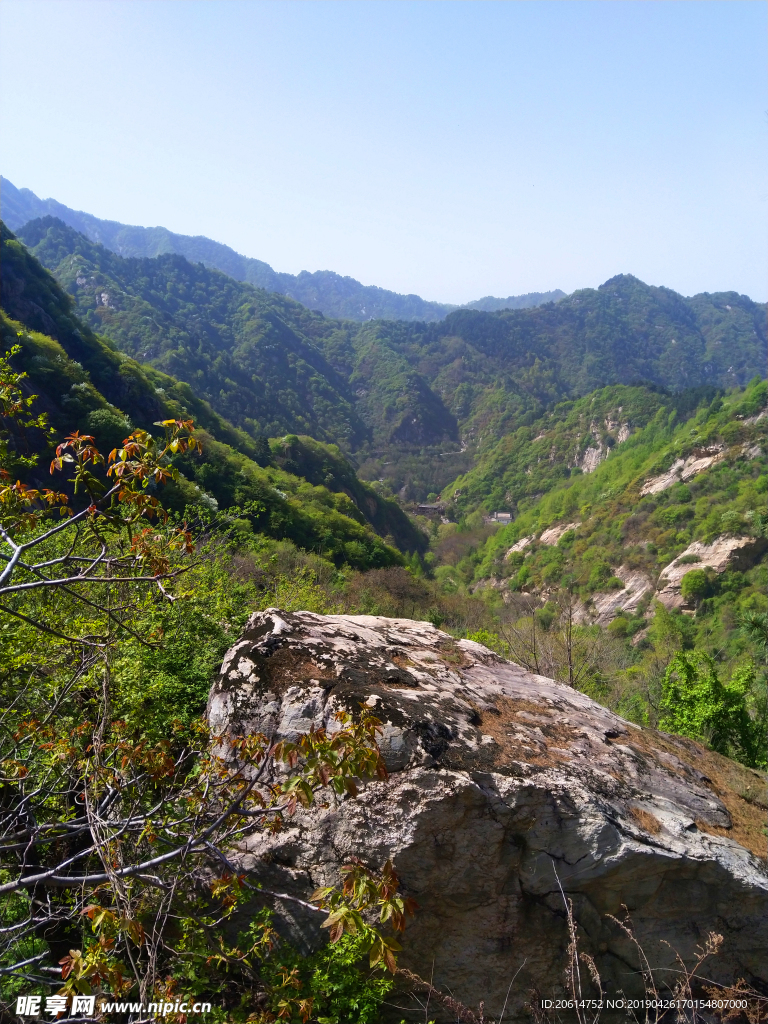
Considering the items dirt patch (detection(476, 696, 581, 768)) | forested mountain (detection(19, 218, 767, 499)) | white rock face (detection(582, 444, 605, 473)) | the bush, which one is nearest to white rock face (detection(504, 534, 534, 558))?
the bush

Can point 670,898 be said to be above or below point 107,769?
below

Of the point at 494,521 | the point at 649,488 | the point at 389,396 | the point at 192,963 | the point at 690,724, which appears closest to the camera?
the point at 192,963

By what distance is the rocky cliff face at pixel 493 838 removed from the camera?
207 inches

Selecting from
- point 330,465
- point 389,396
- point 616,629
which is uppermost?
point 389,396

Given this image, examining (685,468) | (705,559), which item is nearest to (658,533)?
(705,559)

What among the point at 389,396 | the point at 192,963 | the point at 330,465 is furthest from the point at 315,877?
the point at 389,396

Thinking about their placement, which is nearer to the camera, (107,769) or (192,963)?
(107,769)

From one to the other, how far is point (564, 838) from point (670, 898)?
140 cm

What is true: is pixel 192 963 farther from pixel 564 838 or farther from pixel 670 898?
pixel 670 898

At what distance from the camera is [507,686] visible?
25.8ft

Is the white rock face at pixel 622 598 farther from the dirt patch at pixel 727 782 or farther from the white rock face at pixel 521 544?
the dirt patch at pixel 727 782

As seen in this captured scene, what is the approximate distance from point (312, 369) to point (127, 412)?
111568 millimetres

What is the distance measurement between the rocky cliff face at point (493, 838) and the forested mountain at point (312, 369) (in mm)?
103669

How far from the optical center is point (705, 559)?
59719 millimetres
